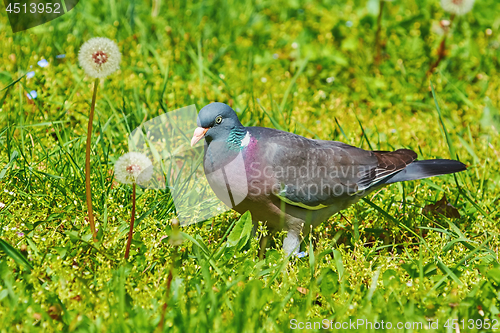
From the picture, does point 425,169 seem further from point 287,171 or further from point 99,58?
point 99,58

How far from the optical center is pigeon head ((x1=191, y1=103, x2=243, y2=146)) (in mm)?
2873

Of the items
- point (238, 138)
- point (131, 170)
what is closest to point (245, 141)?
point (238, 138)

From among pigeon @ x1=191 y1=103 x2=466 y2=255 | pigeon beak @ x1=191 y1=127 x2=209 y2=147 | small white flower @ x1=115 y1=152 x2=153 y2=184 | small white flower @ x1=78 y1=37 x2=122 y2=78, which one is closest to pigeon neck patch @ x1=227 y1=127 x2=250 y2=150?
pigeon @ x1=191 y1=103 x2=466 y2=255

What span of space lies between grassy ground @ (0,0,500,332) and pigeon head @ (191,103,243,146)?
55 cm

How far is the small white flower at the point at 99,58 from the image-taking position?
2229mm

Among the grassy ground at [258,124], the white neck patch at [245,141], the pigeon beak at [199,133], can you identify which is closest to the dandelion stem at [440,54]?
the grassy ground at [258,124]

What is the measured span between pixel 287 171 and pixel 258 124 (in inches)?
48.8

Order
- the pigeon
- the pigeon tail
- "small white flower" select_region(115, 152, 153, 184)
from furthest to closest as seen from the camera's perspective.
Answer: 1. the pigeon tail
2. the pigeon
3. "small white flower" select_region(115, 152, 153, 184)

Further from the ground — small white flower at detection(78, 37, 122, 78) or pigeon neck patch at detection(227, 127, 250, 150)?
small white flower at detection(78, 37, 122, 78)

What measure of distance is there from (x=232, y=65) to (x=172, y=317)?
3277 millimetres

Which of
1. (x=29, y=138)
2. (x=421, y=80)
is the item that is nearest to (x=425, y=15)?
(x=421, y=80)

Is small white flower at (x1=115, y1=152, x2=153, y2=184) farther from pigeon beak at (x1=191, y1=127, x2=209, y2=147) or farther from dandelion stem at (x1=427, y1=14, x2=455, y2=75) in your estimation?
dandelion stem at (x1=427, y1=14, x2=455, y2=75)

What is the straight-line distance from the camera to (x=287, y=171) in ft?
9.62

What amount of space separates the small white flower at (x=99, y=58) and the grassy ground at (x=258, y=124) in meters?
0.83
